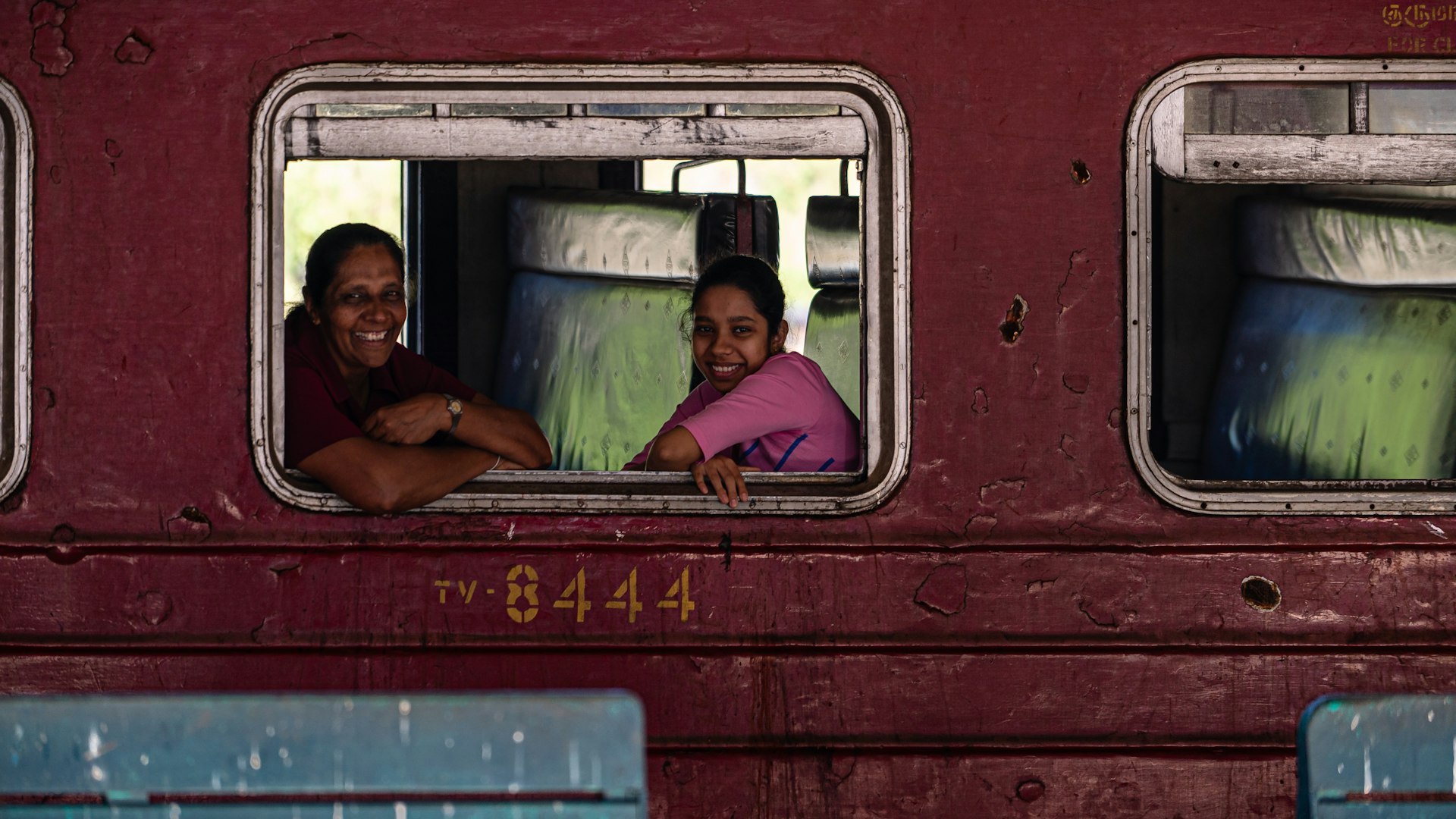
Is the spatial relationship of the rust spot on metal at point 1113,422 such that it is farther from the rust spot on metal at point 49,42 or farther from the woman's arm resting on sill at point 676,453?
the rust spot on metal at point 49,42

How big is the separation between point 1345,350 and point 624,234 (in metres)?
2.10

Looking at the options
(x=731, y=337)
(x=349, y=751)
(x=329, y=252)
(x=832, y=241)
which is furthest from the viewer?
(x=832, y=241)

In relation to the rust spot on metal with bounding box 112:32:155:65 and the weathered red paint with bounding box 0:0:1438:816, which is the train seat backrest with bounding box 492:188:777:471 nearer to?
the weathered red paint with bounding box 0:0:1438:816

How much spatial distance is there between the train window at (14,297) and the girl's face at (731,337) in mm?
1428

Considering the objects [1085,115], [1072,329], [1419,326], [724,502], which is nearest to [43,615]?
[724,502]

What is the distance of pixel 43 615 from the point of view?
246 cm

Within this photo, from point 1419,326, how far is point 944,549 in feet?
5.97

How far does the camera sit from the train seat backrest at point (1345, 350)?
3379mm

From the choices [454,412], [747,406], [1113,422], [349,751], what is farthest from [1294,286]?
[349,751]

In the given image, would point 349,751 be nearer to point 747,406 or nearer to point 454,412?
point 454,412

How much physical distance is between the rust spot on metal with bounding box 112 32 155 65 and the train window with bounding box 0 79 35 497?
214 mm

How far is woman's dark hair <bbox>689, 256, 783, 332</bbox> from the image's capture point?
2996mm

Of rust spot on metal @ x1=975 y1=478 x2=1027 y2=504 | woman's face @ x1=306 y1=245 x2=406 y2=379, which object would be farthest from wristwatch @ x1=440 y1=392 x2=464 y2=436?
rust spot on metal @ x1=975 y1=478 x2=1027 y2=504

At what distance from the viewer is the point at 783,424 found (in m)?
2.72
